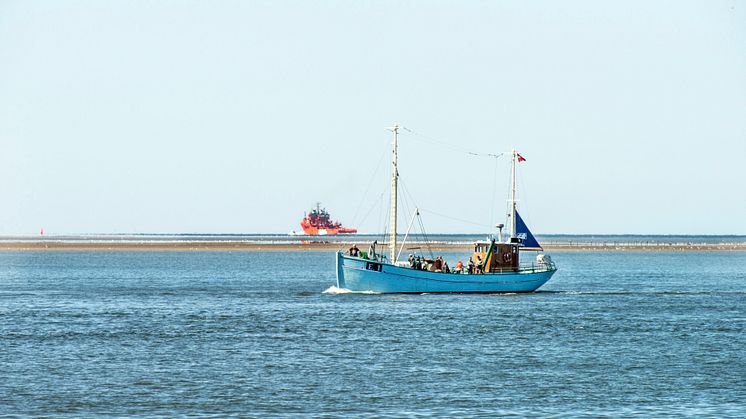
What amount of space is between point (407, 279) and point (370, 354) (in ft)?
96.5

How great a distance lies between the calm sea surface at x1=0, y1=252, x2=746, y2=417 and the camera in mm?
35281

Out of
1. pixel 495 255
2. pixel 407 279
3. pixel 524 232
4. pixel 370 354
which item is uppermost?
pixel 524 232

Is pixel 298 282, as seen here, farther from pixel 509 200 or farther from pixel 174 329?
pixel 174 329

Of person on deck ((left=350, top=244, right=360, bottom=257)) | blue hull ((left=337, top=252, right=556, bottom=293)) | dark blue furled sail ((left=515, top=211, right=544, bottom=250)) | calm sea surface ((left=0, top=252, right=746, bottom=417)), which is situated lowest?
calm sea surface ((left=0, top=252, right=746, bottom=417))

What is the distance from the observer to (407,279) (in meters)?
75.9

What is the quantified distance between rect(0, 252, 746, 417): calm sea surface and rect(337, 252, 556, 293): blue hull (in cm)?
106

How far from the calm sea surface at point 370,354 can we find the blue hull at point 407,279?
3.49 feet

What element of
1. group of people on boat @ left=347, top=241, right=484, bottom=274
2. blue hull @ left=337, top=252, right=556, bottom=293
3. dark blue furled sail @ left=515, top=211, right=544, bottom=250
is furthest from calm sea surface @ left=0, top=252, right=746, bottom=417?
dark blue furled sail @ left=515, top=211, right=544, bottom=250

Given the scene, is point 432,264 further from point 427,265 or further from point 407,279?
point 407,279

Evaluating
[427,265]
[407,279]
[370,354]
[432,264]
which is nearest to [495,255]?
[432,264]

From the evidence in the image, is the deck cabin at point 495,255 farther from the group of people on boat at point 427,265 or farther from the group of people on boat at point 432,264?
the group of people on boat at point 427,265

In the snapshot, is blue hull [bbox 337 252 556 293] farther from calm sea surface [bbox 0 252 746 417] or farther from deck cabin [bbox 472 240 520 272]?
calm sea surface [bbox 0 252 746 417]

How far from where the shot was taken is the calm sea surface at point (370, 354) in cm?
3528

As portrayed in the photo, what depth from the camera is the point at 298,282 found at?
104 meters
